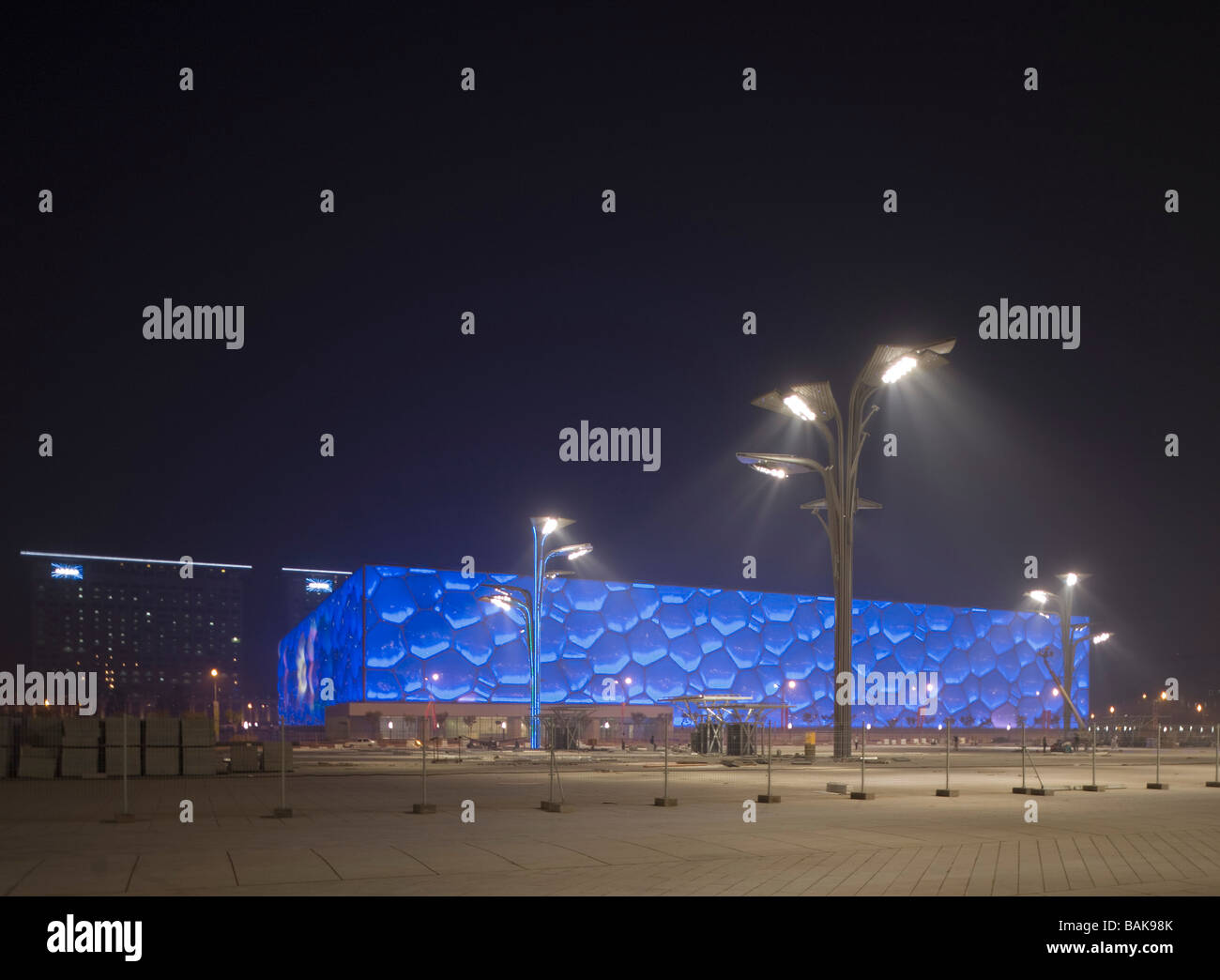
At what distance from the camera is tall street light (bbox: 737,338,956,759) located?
26828 mm

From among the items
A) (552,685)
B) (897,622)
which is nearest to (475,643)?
(552,685)

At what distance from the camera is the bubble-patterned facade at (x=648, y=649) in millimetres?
65188

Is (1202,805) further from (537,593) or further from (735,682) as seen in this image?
(735,682)

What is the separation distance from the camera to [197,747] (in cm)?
2117

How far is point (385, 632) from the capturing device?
64.2m

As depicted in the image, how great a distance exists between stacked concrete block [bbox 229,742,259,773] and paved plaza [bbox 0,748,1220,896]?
413 centimetres

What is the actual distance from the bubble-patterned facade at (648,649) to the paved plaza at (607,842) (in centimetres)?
4740

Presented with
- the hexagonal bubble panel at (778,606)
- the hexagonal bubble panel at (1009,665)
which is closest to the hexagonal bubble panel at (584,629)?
the hexagonal bubble panel at (778,606)

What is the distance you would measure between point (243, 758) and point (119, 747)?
2.51m

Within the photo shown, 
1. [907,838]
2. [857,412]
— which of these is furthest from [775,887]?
[857,412]

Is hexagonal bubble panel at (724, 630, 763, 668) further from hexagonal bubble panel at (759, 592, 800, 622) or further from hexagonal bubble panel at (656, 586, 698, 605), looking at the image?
hexagonal bubble panel at (656, 586, 698, 605)

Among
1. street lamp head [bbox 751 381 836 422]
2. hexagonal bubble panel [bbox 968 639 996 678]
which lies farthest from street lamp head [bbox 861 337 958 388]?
hexagonal bubble panel [bbox 968 639 996 678]

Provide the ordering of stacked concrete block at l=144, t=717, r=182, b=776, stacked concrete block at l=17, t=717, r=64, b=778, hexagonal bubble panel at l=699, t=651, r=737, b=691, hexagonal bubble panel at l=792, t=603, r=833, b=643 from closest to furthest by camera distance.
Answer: stacked concrete block at l=17, t=717, r=64, b=778 < stacked concrete block at l=144, t=717, r=182, b=776 < hexagonal bubble panel at l=699, t=651, r=737, b=691 < hexagonal bubble panel at l=792, t=603, r=833, b=643
